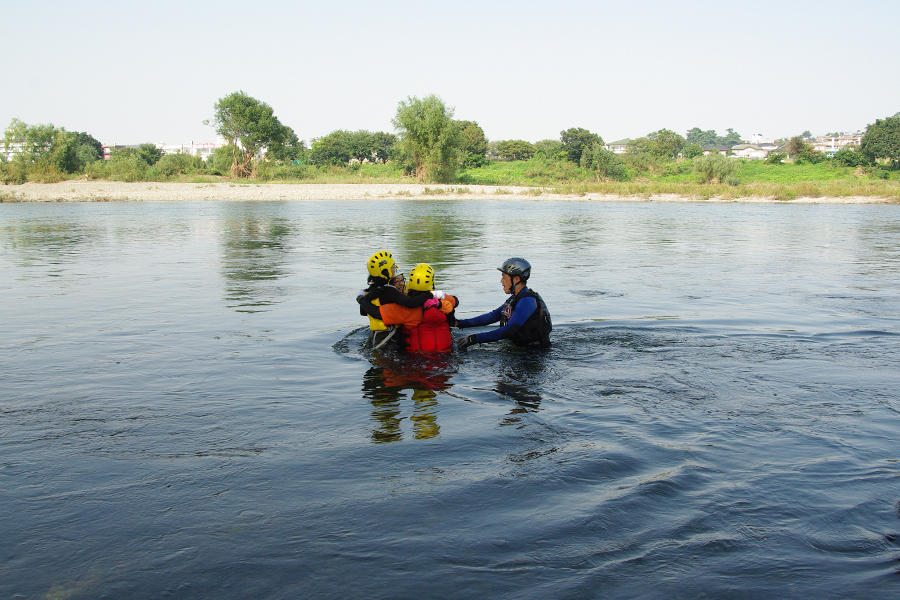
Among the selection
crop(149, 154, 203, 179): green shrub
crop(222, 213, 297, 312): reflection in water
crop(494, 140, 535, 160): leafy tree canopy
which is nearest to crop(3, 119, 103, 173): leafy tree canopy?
crop(149, 154, 203, 179): green shrub

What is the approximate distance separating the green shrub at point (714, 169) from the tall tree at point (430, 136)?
2539 centimetres

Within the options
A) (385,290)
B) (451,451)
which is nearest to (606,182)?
(385,290)

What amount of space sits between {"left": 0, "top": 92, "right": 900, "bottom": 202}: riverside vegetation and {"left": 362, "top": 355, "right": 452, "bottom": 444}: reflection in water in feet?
178

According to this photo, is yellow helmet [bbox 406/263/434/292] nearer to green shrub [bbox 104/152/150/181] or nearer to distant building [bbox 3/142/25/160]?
green shrub [bbox 104/152/150/181]

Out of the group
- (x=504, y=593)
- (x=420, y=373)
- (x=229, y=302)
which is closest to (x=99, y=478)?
(x=504, y=593)

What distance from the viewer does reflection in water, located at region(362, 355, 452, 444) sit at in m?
5.85

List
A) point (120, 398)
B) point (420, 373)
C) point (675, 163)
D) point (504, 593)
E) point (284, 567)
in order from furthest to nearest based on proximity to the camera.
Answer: point (675, 163) → point (420, 373) → point (120, 398) → point (284, 567) → point (504, 593)

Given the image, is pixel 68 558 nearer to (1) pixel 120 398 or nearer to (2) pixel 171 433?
(2) pixel 171 433

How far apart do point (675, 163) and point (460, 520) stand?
8875cm

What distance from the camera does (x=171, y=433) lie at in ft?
18.7

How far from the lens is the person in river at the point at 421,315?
302 inches

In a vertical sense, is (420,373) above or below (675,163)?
below

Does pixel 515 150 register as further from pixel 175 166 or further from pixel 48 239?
pixel 48 239

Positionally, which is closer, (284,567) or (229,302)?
(284,567)
